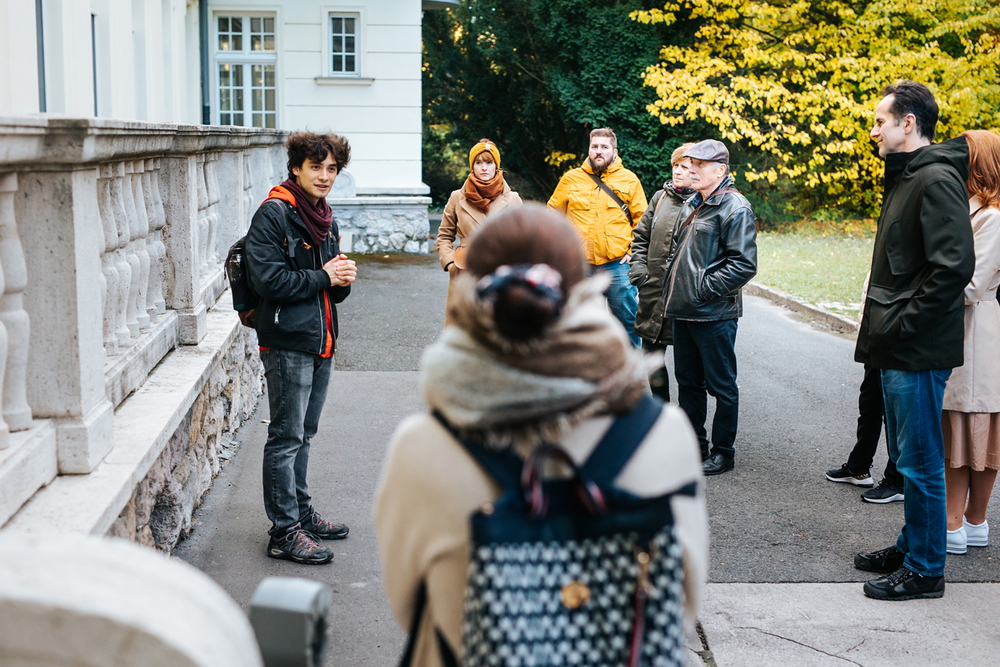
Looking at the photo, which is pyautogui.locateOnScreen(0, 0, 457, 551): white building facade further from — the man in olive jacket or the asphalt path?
the man in olive jacket

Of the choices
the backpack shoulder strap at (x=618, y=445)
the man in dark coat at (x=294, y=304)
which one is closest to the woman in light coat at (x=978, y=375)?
→ the man in dark coat at (x=294, y=304)

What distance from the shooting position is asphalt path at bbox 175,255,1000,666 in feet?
14.4

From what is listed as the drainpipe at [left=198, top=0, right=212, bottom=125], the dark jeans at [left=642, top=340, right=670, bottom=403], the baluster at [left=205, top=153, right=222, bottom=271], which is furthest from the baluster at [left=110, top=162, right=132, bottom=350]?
the drainpipe at [left=198, top=0, right=212, bottom=125]

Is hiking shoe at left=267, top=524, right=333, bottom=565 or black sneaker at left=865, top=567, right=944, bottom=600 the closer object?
black sneaker at left=865, top=567, right=944, bottom=600

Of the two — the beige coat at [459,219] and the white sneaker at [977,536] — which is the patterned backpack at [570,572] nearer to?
the white sneaker at [977,536]

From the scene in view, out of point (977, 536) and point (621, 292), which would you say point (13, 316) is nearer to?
point (977, 536)

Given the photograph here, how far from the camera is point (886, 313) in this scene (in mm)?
4230

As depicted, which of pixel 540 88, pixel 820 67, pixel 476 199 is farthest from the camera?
pixel 540 88

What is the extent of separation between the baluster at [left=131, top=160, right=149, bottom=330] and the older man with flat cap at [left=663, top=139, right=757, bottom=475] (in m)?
3.01

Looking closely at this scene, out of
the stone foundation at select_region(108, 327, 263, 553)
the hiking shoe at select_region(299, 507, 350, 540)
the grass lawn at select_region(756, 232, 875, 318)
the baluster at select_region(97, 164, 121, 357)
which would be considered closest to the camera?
the stone foundation at select_region(108, 327, 263, 553)

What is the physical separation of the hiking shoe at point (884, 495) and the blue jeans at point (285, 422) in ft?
10.2

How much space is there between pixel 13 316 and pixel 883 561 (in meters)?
3.75

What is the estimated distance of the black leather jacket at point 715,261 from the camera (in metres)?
5.83

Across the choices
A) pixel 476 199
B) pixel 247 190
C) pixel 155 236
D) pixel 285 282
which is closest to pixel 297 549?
pixel 285 282
